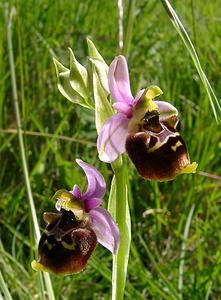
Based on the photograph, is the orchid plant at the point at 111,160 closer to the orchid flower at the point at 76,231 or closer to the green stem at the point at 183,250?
the orchid flower at the point at 76,231

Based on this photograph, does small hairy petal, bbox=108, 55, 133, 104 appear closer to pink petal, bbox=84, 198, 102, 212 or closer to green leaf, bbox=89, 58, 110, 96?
green leaf, bbox=89, 58, 110, 96

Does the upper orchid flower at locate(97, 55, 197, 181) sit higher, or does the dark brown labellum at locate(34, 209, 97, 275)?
the upper orchid flower at locate(97, 55, 197, 181)

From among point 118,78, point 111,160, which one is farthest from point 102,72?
point 111,160

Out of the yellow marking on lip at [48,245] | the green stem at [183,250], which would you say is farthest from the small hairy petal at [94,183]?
the green stem at [183,250]

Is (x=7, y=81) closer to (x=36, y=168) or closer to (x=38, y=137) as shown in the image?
(x=38, y=137)

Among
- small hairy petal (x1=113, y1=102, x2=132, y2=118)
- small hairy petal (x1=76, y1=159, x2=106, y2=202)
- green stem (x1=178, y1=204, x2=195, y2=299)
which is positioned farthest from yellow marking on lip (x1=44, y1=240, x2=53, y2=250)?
green stem (x1=178, y1=204, x2=195, y2=299)

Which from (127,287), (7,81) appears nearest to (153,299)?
(127,287)

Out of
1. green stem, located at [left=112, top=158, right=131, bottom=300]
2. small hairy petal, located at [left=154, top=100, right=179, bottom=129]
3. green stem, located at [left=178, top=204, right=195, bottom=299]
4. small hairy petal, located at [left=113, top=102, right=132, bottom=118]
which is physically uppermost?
small hairy petal, located at [left=113, top=102, right=132, bottom=118]
